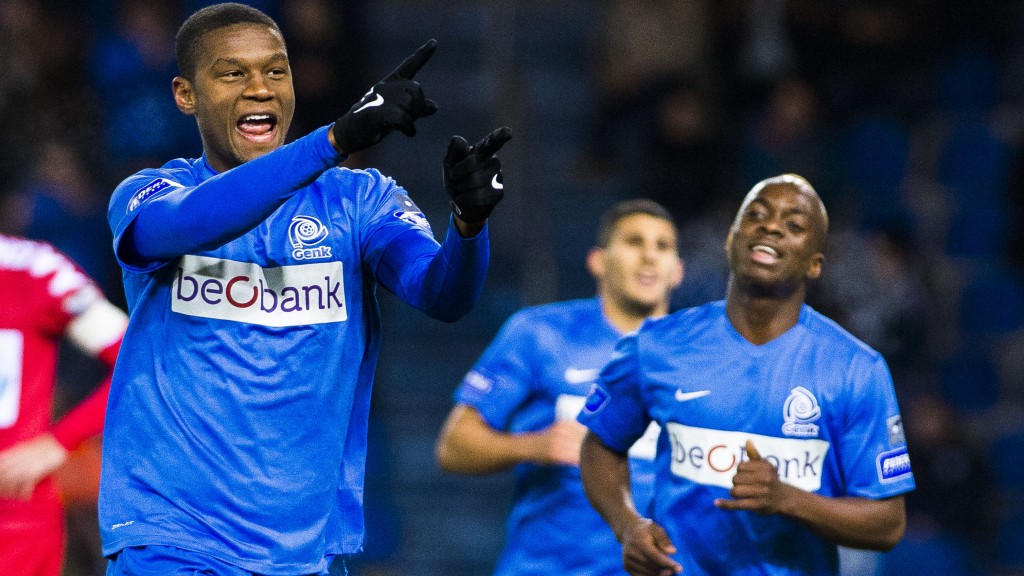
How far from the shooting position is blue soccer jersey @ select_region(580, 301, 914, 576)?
13.4 feet

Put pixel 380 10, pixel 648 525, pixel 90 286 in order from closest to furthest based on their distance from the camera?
pixel 648 525 < pixel 90 286 < pixel 380 10

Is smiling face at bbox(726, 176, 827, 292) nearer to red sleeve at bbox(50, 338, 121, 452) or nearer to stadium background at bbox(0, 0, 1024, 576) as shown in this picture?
red sleeve at bbox(50, 338, 121, 452)

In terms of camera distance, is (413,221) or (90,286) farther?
(90,286)

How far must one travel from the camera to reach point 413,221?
344cm

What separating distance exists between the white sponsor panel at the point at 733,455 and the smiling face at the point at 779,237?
479 millimetres

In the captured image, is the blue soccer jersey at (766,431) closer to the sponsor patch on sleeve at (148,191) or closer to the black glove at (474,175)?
the black glove at (474,175)

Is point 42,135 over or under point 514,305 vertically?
over

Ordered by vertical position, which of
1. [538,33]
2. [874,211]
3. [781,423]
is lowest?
[781,423]

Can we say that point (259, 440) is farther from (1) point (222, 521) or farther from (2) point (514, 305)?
(2) point (514, 305)

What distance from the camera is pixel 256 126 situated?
11.2 ft

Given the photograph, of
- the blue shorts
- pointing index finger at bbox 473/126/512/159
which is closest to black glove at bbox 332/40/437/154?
pointing index finger at bbox 473/126/512/159

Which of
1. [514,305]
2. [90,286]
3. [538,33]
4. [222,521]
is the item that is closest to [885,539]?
[222,521]

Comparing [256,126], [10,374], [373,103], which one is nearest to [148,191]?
[256,126]

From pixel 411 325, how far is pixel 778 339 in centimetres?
557
